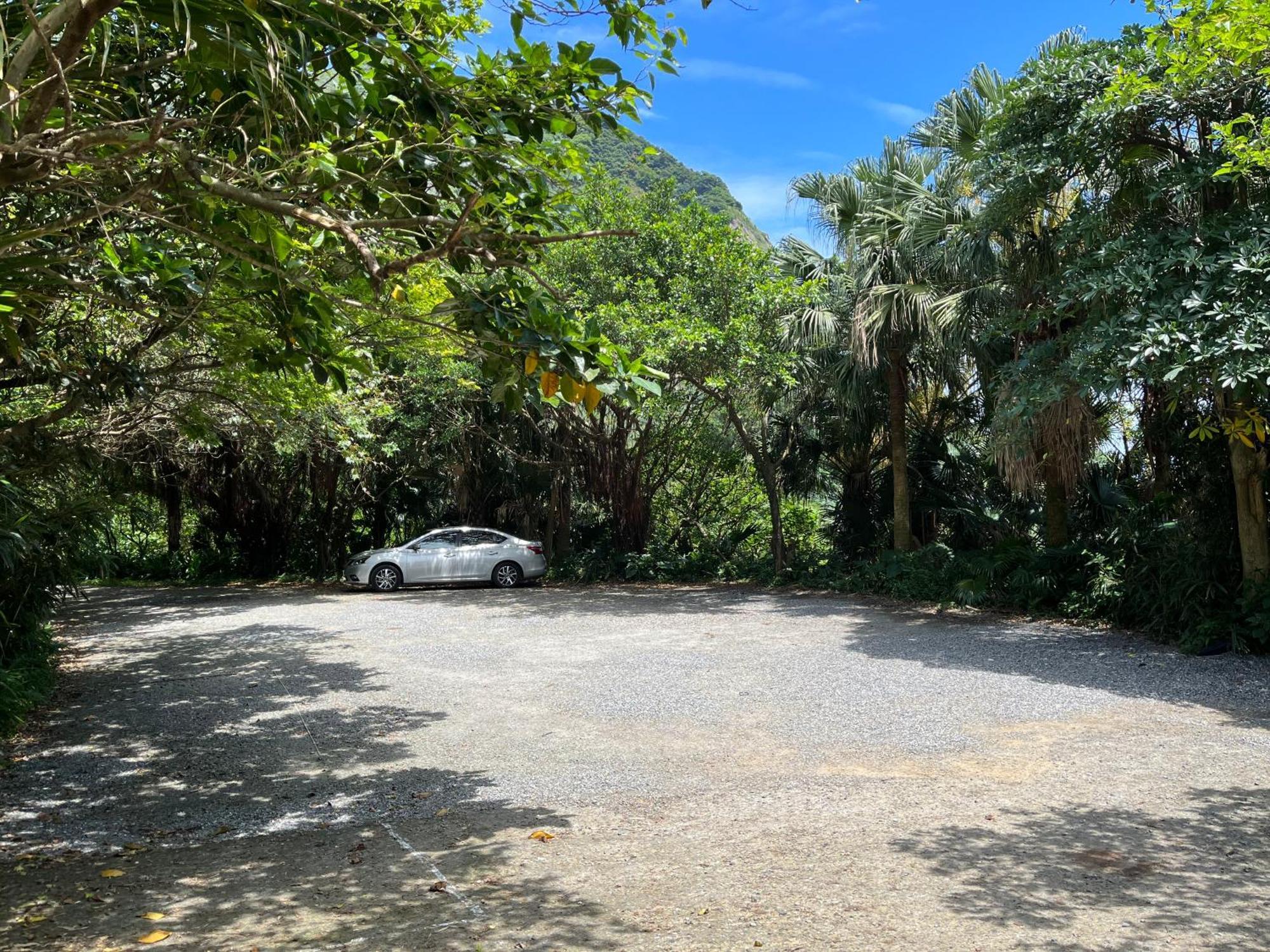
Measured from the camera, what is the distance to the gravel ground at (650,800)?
13.3 ft

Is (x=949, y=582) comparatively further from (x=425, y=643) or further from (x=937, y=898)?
(x=937, y=898)

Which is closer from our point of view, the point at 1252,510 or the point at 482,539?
the point at 1252,510

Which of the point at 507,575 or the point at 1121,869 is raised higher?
the point at 507,575

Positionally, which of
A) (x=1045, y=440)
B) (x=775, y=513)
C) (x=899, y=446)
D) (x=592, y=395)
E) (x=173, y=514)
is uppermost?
(x=899, y=446)

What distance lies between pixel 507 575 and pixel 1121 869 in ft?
54.6

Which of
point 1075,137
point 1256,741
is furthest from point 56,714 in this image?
point 1075,137

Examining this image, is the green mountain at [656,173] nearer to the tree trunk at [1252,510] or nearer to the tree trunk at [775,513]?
the tree trunk at [775,513]

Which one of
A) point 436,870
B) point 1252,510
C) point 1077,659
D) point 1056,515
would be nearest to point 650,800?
point 436,870

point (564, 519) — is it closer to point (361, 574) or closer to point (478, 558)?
point (478, 558)

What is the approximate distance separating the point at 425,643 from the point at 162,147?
863cm

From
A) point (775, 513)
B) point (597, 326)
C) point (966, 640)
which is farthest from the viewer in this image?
point (775, 513)

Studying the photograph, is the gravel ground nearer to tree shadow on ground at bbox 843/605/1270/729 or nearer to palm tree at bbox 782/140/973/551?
tree shadow on ground at bbox 843/605/1270/729

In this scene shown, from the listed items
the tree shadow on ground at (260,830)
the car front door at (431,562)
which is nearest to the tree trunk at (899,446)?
the car front door at (431,562)

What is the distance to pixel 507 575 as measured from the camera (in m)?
20.5
